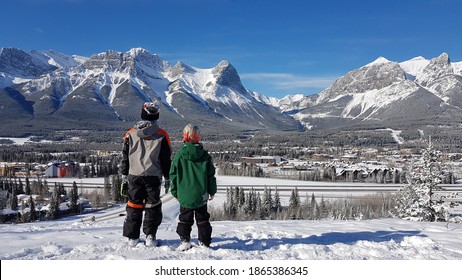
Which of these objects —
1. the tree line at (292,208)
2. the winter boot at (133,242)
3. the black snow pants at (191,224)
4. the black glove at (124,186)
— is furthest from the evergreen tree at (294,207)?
the black glove at (124,186)

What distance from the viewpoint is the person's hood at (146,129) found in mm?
7621

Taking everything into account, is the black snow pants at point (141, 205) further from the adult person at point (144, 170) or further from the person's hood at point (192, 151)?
the person's hood at point (192, 151)

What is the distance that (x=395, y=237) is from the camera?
927cm

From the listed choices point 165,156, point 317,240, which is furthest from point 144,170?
point 317,240

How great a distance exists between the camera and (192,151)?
24.2 feet

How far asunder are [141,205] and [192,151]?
156 cm

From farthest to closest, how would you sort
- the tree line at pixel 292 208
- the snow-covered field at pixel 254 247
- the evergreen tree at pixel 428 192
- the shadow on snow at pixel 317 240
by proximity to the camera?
the tree line at pixel 292 208
the evergreen tree at pixel 428 192
the shadow on snow at pixel 317 240
the snow-covered field at pixel 254 247

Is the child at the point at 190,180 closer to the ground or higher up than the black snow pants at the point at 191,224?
higher up

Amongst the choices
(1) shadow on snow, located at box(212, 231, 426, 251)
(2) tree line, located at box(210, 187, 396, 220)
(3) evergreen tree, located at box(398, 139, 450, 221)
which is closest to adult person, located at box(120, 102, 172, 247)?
(1) shadow on snow, located at box(212, 231, 426, 251)

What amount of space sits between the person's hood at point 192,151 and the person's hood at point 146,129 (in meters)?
0.73

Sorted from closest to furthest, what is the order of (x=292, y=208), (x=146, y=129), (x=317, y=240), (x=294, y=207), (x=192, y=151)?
(x=192, y=151), (x=146, y=129), (x=317, y=240), (x=292, y=208), (x=294, y=207)

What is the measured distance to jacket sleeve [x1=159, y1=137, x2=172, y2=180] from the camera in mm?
7805

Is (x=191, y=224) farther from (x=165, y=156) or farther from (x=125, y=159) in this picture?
(x=125, y=159)
